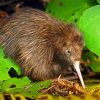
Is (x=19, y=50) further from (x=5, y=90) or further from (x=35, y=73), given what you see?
(x=5, y=90)

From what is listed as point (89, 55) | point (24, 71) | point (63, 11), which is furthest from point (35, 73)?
point (63, 11)

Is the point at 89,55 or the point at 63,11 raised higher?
the point at 63,11

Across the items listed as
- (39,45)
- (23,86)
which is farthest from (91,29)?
(23,86)

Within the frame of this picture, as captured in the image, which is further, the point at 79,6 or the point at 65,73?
the point at 79,6

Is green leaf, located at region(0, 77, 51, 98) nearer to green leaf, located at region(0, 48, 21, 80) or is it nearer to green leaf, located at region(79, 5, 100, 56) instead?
green leaf, located at region(0, 48, 21, 80)

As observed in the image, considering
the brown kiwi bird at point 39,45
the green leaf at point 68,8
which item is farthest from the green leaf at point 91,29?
the green leaf at point 68,8

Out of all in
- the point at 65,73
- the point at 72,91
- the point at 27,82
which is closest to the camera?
the point at 72,91
